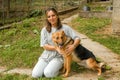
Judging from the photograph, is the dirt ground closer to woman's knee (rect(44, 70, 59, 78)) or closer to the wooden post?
woman's knee (rect(44, 70, 59, 78))

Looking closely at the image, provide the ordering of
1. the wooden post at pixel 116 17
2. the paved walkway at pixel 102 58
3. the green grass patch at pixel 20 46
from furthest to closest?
the wooden post at pixel 116 17 → the green grass patch at pixel 20 46 → the paved walkway at pixel 102 58

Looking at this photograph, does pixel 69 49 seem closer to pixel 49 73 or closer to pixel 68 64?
pixel 68 64

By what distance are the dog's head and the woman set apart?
0.19 metres

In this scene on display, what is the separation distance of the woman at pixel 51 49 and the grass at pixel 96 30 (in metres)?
2.16

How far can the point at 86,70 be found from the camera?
658 centimetres

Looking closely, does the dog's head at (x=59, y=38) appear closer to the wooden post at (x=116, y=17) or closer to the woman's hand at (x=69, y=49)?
the woman's hand at (x=69, y=49)

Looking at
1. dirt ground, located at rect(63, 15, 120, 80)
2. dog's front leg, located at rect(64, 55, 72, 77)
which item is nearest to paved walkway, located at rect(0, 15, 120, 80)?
dirt ground, located at rect(63, 15, 120, 80)

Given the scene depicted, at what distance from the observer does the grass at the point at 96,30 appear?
28.9 ft

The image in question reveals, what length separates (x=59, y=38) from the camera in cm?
586

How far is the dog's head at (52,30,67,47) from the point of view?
5.85m

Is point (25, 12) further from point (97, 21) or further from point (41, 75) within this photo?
point (41, 75)

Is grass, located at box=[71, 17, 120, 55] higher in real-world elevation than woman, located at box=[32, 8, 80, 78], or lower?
lower

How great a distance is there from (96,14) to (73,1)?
5303mm

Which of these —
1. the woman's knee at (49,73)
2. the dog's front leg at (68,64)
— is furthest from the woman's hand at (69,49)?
the woman's knee at (49,73)
